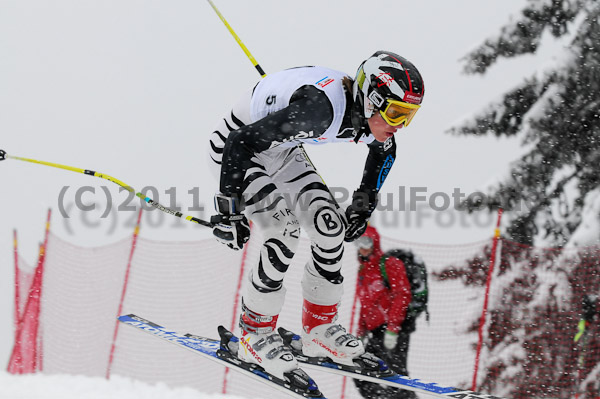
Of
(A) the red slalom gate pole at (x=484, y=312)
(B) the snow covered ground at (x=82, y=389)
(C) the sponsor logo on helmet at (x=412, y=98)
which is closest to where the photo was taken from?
(C) the sponsor logo on helmet at (x=412, y=98)

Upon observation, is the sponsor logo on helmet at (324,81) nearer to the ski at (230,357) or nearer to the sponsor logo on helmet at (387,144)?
the sponsor logo on helmet at (387,144)

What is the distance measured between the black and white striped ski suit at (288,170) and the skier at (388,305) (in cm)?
101

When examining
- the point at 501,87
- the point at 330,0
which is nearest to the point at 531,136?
the point at 501,87

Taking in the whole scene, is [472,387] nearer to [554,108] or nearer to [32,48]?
[554,108]

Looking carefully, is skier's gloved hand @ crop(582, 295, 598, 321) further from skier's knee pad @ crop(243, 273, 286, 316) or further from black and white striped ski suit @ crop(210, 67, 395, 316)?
skier's knee pad @ crop(243, 273, 286, 316)

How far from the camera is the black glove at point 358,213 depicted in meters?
4.17

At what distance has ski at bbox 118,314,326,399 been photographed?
148 inches

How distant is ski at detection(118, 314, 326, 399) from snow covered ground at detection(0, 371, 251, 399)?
0.75 meters

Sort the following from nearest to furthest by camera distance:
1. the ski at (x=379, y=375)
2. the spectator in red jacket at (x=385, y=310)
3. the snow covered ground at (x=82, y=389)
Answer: the ski at (x=379, y=375)
the spectator in red jacket at (x=385, y=310)
the snow covered ground at (x=82, y=389)

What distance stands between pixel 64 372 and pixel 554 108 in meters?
6.69

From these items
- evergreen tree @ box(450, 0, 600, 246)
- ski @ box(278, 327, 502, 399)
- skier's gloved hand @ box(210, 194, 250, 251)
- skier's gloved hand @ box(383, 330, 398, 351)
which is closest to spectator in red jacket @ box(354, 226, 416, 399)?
skier's gloved hand @ box(383, 330, 398, 351)

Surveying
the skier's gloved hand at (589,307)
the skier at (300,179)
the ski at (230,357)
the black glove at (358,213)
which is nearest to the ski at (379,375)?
the skier at (300,179)

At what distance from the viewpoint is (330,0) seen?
3334cm

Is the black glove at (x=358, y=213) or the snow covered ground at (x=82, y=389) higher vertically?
the black glove at (x=358, y=213)
